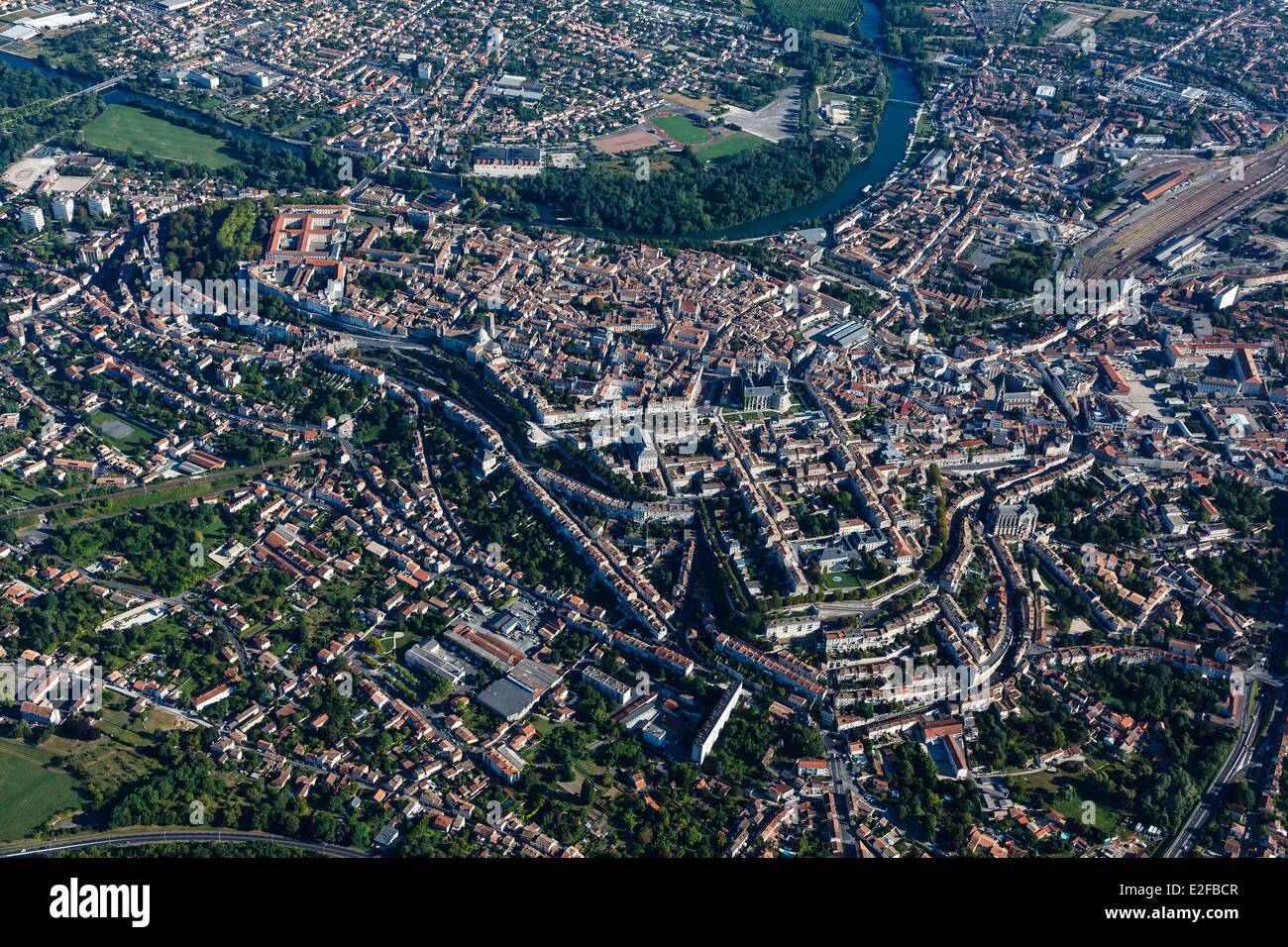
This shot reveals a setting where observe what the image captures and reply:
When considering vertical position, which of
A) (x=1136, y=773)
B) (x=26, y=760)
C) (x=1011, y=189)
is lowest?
(x=26, y=760)

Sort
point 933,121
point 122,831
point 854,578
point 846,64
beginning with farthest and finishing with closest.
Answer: point 846,64, point 933,121, point 854,578, point 122,831

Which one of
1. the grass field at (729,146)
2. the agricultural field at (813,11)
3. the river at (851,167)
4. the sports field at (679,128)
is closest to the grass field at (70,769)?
the river at (851,167)

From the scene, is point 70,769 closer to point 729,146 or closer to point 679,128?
point 729,146

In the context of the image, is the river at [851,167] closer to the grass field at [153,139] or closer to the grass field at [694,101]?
the grass field at [153,139]

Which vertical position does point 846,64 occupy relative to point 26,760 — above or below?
above

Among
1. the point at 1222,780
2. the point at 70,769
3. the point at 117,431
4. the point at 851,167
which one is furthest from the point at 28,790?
the point at 851,167

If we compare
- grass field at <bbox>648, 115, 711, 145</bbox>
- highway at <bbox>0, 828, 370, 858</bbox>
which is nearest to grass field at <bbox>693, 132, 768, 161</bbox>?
grass field at <bbox>648, 115, 711, 145</bbox>

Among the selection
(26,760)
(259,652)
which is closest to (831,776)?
(259,652)

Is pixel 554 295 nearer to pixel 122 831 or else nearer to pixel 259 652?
pixel 259 652
